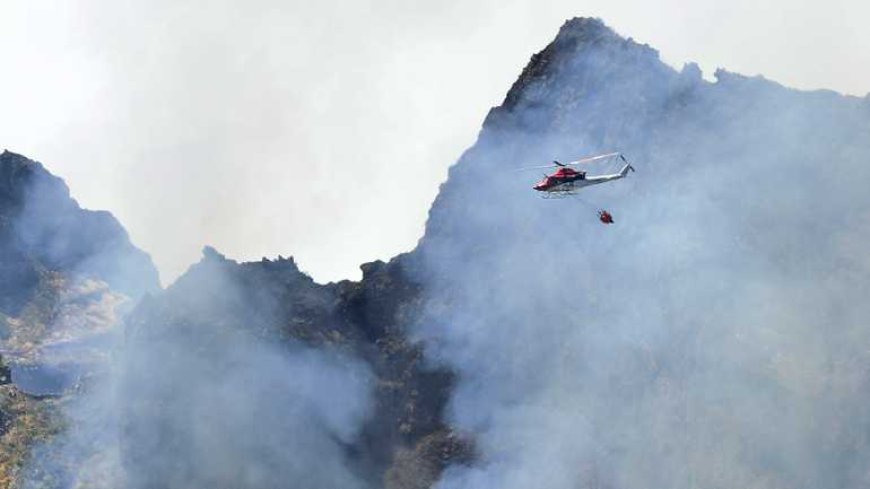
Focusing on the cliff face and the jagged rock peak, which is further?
the jagged rock peak

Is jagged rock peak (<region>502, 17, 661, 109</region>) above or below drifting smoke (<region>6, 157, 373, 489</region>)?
above

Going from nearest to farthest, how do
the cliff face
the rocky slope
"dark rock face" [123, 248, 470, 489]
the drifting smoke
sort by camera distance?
the cliff face
the drifting smoke
"dark rock face" [123, 248, 470, 489]
the rocky slope

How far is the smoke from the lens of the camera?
125 metres

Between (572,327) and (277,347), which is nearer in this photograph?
(572,327)

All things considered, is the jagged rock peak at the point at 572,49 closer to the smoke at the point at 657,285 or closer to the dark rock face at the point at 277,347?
the smoke at the point at 657,285

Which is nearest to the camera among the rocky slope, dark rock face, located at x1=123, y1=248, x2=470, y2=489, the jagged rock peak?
dark rock face, located at x1=123, y1=248, x2=470, y2=489

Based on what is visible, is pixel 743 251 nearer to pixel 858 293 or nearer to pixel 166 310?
pixel 858 293

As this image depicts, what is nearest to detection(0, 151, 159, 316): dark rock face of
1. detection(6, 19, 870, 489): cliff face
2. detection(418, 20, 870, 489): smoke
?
detection(6, 19, 870, 489): cliff face


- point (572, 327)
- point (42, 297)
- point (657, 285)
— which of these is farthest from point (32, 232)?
point (657, 285)

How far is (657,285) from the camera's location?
137 m

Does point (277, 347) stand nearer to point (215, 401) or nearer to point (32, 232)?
point (215, 401)

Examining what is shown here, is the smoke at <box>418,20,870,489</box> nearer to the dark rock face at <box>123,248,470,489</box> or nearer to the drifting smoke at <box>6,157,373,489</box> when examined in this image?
the dark rock face at <box>123,248,470,489</box>

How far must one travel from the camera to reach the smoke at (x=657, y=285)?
124562mm

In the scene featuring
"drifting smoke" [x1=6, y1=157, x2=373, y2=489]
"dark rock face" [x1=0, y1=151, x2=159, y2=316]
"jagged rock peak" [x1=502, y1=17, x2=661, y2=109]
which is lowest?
"drifting smoke" [x1=6, y1=157, x2=373, y2=489]
